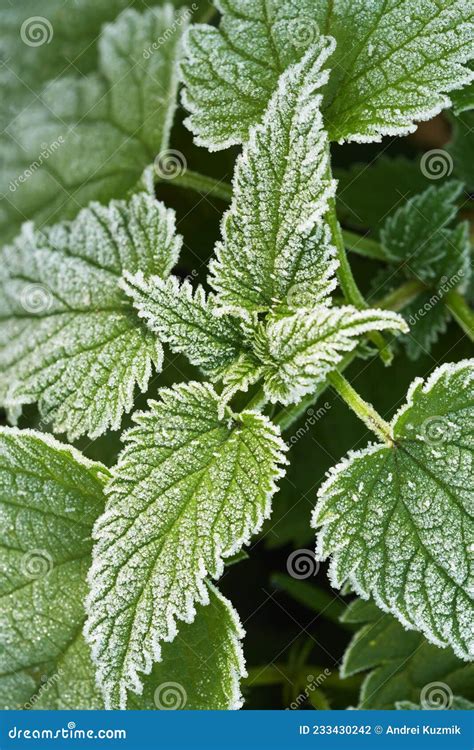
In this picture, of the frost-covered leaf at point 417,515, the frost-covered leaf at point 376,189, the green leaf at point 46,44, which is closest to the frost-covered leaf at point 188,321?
the frost-covered leaf at point 417,515

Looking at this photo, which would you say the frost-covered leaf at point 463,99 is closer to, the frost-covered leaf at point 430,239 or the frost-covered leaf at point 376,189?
the frost-covered leaf at point 430,239

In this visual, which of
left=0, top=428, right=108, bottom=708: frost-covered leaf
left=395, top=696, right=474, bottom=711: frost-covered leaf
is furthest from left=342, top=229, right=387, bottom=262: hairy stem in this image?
left=395, top=696, right=474, bottom=711: frost-covered leaf

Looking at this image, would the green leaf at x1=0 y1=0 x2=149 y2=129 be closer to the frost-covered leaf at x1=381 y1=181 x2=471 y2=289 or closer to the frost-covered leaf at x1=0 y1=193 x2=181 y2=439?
the frost-covered leaf at x1=0 y1=193 x2=181 y2=439

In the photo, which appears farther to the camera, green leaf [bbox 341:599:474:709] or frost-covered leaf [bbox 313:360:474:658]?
green leaf [bbox 341:599:474:709]

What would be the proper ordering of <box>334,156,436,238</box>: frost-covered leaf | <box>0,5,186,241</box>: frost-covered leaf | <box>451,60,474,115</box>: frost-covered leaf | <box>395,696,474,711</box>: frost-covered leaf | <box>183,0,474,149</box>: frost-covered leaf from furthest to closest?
<box>334,156,436,238</box>: frost-covered leaf, <box>0,5,186,241</box>: frost-covered leaf, <box>395,696,474,711</box>: frost-covered leaf, <box>451,60,474,115</box>: frost-covered leaf, <box>183,0,474,149</box>: frost-covered leaf

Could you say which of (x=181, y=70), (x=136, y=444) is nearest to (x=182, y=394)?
(x=136, y=444)
